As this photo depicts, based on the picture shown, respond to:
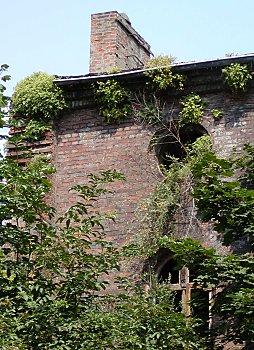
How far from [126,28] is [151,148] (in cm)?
296

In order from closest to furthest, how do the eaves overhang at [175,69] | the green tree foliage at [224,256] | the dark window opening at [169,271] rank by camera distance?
the green tree foliage at [224,256] < the eaves overhang at [175,69] < the dark window opening at [169,271]

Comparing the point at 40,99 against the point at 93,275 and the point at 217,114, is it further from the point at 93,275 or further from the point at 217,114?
the point at 93,275

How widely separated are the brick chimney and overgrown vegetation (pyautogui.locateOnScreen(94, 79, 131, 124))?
1042mm

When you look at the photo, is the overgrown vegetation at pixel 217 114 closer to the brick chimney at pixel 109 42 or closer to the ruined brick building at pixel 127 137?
the ruined brick building at pixel 127 137

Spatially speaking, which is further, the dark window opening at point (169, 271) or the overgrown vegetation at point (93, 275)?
the dark window opening at point (169, 271)

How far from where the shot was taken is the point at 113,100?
519 inches

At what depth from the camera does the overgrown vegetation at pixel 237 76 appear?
12.4m

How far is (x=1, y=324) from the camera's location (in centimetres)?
811

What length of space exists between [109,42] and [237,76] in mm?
2974

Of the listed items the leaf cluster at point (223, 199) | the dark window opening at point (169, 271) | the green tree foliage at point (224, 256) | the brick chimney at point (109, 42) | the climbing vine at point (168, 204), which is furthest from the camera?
the brick chimney at point (109, 42)

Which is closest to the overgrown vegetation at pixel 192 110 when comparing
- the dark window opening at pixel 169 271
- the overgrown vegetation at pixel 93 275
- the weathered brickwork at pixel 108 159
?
the weathered brickwork at pixel 108 159

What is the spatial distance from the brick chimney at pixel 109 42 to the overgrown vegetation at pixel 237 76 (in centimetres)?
240

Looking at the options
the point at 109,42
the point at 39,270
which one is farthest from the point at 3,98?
the point at 109,42

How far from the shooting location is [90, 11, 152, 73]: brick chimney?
1443 centimetres
